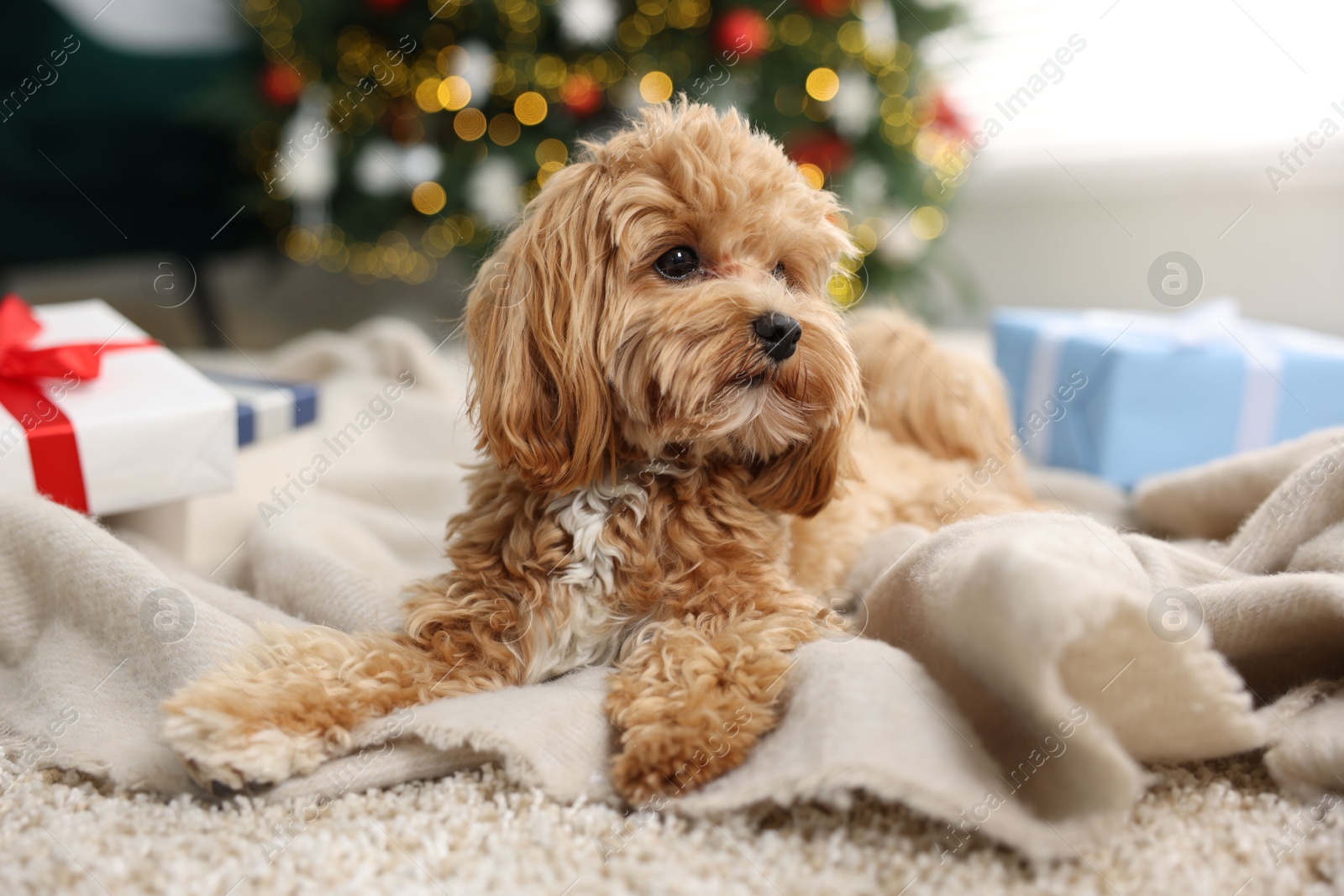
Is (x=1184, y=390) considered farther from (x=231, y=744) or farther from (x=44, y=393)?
(x=44, y=393)

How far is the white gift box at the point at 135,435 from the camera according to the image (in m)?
1.80

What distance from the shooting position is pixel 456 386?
3.36m

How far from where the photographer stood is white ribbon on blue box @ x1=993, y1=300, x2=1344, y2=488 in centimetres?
253

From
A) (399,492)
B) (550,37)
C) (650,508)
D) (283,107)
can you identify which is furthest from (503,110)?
(650,508)

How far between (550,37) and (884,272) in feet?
6.02

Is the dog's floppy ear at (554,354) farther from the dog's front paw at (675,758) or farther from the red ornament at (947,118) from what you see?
the red ornament at (947,118)

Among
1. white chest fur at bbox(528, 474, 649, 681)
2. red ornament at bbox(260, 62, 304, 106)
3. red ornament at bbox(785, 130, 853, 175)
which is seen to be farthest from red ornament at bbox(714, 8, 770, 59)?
white chest fur at bbox(528, 474, 649, 681)

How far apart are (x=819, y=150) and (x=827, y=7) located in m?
0.55

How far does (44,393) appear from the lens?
1.93 m

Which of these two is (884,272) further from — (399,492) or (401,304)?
(401,304)

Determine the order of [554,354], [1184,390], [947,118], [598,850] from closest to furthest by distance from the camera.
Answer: [598,850], [554,354], [1184,390], [947,118]

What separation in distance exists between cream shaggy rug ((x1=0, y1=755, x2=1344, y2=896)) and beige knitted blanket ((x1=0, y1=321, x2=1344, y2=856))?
0.04 m

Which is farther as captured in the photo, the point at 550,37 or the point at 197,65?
the point at 197,65

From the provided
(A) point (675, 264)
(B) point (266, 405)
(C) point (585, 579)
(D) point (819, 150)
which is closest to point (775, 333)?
(A) point (675, 264)
